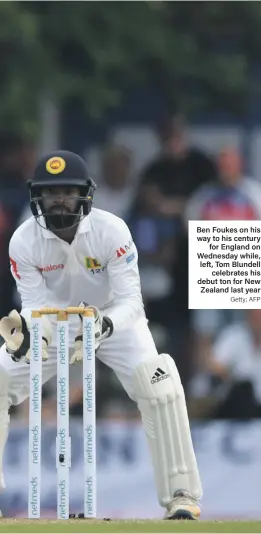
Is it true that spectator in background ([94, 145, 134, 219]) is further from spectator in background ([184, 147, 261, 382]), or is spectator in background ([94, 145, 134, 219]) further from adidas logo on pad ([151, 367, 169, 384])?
adidas logo on pad ([151, 367, 169, 384])

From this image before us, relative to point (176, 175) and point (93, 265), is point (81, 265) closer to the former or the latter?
point (93, 265)

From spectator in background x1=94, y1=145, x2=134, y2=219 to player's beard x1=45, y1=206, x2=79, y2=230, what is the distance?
9.63 feet

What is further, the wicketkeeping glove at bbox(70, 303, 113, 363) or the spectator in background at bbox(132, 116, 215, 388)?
the spectator in background at bbox(132, 116, 215, 388)

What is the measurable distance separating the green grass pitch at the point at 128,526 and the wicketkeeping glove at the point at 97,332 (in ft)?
2.34

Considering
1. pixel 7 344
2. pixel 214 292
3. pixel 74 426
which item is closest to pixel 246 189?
pixel 74 426

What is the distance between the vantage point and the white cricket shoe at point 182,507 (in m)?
6.80

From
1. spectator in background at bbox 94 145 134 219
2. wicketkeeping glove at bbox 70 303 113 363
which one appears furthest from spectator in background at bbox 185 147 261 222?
wicketkeeping glove at bbox 70 303 113 363

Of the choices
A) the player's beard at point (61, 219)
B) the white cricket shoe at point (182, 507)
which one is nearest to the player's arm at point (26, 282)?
the player's beard at point (61, 219)

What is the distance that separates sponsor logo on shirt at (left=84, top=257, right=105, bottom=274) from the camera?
6.98 meters

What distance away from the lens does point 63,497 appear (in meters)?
6.39

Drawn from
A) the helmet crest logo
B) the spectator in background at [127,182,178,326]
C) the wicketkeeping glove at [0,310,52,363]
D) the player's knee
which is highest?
the spectator in background at [127,182,178,326]

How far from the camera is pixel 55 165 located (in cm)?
683

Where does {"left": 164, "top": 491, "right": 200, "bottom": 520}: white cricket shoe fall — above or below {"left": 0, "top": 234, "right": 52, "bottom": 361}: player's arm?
below

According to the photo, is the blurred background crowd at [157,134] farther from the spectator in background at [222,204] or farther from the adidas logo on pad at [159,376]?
the adidas logo on pad at [159,376]
